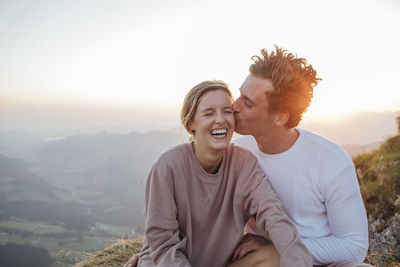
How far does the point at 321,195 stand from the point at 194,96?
1711 mm

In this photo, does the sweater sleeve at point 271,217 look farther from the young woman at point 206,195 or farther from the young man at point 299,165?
the young man at point 299,165

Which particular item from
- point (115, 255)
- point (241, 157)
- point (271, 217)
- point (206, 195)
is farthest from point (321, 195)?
point (115, 255)

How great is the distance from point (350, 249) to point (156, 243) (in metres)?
1.91

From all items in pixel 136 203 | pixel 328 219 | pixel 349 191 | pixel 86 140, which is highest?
pixel 349 191

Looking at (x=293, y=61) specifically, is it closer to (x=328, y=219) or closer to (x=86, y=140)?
(x=328, y=219)

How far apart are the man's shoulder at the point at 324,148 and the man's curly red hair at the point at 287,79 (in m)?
0.29

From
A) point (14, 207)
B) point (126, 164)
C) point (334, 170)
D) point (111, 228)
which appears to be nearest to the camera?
point (334, 170)

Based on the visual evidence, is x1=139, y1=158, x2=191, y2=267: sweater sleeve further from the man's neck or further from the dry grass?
the dry grass

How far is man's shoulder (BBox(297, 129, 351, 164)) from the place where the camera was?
2994 mm

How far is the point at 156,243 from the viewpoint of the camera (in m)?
2.78

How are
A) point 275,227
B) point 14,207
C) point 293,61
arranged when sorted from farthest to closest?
1. point 14,207
2. point 293,61
3. point 275,227

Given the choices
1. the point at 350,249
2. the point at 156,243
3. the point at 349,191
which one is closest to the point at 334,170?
the point at 349,191

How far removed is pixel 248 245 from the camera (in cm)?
318

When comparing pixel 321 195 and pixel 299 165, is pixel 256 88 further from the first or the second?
pixel 321 195
